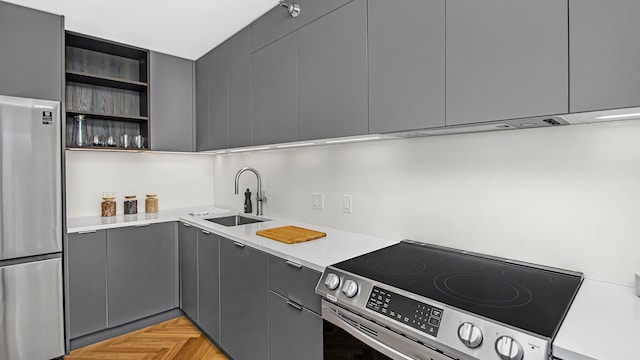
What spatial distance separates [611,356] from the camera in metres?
0.71

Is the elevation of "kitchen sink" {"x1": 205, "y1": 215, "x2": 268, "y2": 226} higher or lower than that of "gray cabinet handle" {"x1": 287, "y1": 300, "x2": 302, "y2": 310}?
higher

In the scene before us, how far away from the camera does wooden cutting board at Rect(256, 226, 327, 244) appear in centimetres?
178

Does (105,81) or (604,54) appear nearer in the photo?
(604,54)

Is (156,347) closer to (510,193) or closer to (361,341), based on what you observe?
(361,341)

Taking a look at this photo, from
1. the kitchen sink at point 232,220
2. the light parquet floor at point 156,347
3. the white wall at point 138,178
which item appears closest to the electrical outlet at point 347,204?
the kitchen sink at point 232,220

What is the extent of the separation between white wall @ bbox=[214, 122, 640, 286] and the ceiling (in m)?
1.17

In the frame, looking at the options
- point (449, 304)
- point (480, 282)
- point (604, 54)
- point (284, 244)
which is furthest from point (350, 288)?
point (604, 54)

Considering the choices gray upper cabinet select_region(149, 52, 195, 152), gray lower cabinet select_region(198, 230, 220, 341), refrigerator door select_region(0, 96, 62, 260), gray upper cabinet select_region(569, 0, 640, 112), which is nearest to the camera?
gray upper cabinet select_region(569, 0, 640, 112)

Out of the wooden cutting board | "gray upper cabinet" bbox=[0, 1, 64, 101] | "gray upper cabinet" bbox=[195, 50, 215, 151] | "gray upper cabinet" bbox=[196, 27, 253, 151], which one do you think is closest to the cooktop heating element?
the wooden cutting board

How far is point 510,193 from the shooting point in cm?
135

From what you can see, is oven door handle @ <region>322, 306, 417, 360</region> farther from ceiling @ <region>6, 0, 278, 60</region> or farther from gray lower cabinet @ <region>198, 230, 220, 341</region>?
ceiling @ <region>6, 0, 278, 60</region>

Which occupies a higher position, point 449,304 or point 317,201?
point 317,201

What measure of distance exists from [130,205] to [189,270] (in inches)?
35.0

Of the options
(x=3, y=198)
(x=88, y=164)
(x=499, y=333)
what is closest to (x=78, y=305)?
(x=3, y=198)
